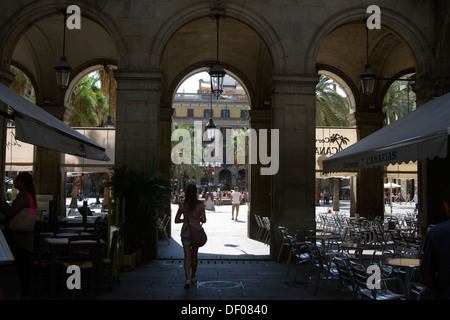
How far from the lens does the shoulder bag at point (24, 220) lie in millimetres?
6527

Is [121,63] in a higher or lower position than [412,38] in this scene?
lower

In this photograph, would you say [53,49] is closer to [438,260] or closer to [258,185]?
[258,185]

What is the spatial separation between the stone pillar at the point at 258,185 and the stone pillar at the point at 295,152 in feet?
16.0

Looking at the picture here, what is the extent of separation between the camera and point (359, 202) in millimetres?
16875

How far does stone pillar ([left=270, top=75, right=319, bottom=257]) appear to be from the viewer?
11.2m

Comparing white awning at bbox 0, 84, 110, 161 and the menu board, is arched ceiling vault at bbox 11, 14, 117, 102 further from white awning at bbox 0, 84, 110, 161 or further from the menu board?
the menu board

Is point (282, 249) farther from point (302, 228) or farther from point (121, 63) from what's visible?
point (121, 63)

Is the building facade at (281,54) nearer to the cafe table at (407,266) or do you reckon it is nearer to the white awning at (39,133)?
the white awning at (39,133)

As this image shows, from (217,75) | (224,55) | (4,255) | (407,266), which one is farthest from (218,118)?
(4,255)

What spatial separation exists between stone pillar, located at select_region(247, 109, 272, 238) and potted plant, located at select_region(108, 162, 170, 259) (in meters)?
6.19

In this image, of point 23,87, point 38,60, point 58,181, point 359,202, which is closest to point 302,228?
point 359,202

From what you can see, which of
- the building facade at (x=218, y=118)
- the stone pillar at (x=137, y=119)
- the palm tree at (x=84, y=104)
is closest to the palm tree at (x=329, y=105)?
the palm tree at (x=84, y=104)

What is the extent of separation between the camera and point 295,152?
443 inches

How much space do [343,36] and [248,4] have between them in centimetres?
543
